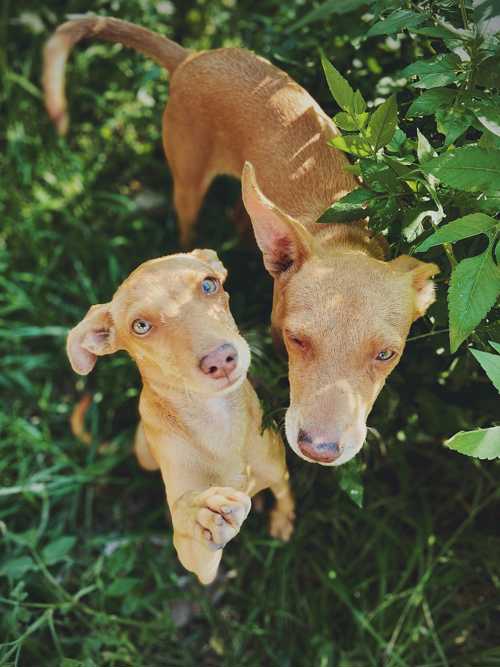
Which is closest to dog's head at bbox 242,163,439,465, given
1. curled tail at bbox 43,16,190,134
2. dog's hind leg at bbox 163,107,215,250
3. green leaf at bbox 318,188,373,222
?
green leaf at bbox 318,188,373,222

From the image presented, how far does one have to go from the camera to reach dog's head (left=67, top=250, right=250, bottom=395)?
2555 mm

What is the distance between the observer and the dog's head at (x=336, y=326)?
8.54 feet

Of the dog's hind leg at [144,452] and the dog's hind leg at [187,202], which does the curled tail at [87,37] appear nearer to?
the dog's hind leg at [187,202]

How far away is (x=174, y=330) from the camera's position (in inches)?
103

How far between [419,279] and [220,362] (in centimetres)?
94

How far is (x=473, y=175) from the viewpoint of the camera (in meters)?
2.38

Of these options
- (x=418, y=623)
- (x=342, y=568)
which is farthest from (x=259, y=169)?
(x=418, y=623)

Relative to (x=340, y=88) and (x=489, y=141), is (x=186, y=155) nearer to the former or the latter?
(x=340, y=88)

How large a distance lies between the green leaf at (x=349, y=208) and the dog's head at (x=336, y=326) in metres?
0.14

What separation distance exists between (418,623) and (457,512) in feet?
2.41

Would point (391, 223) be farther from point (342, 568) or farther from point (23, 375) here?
point (23, 375)

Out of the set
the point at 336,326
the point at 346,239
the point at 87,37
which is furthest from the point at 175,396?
the point at 87,37

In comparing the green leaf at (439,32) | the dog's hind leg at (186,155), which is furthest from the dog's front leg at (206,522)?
the dog's hind leg at (186,155)

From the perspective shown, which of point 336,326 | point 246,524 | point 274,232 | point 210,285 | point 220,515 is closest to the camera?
point 220,515
